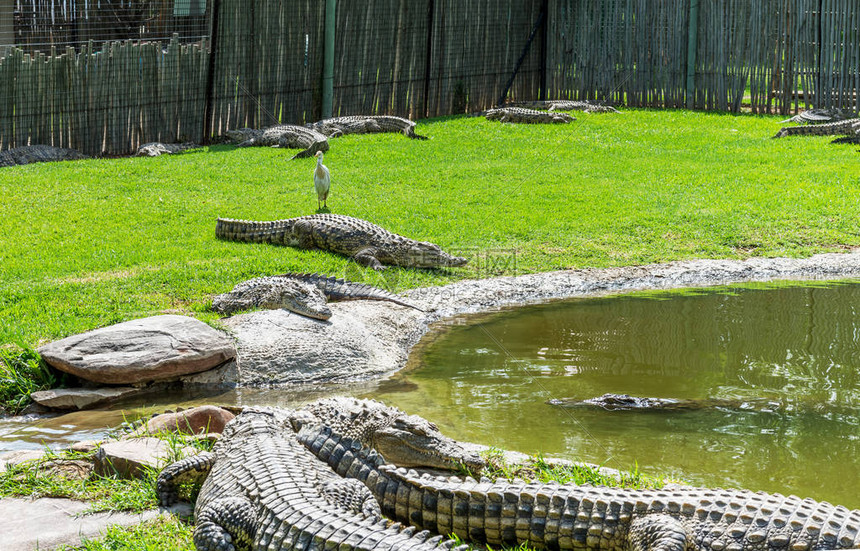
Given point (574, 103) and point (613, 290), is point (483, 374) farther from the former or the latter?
point (574, 103)

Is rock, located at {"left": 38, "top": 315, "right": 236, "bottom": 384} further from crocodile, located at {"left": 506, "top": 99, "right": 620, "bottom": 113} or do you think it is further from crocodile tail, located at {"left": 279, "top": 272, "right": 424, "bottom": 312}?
crocodile, located at {"left": 506, "top": 99, "right": 620, "bottom": 113}

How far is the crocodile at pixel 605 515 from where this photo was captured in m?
3.31

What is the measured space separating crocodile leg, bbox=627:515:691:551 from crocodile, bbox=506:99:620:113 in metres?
14.0

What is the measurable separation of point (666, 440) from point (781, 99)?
1375cm

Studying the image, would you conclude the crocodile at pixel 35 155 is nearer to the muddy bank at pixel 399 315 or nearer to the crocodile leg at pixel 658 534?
the muddy bank at pixel 399 315

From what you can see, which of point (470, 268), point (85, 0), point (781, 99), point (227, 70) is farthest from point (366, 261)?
point (781, 99)

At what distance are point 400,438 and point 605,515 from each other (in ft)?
3.64

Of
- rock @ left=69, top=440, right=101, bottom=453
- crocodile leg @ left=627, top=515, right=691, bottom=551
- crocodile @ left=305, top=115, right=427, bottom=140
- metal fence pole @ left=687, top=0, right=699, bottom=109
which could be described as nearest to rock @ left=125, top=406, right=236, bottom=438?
rock @ left=69, top=440, right=101, bottom=453

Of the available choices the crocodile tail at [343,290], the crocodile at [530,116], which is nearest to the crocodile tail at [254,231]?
the crocodile tail at [343,290]

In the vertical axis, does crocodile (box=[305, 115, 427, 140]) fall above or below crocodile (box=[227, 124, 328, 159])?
above

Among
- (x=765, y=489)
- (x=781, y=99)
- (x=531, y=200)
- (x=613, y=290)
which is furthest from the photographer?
(x=781, y=99)

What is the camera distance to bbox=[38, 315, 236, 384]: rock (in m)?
5.58

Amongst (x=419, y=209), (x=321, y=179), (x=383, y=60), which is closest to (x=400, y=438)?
(x=321, y=179)

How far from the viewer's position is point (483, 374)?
6117 millimetres
